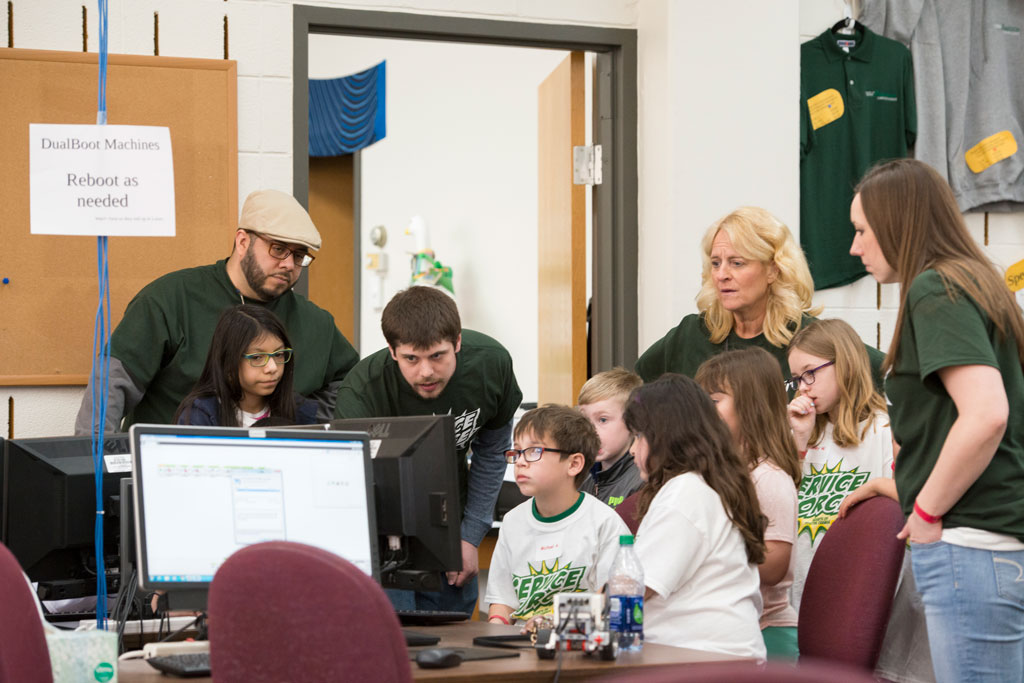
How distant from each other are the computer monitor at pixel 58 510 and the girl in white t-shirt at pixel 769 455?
124cm

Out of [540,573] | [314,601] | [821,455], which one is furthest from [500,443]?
[314,601]

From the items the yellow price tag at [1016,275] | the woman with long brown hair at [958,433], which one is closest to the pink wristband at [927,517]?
the woman with long brown hair at [958,433]

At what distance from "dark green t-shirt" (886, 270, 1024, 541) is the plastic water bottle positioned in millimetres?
593

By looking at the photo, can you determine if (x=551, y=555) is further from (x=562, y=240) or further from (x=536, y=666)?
(x=562, y=240)

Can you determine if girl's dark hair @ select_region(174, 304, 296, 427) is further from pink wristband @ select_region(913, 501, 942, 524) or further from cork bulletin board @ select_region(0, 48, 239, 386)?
pink wristband @ select_region(913, 501, 942, 524)

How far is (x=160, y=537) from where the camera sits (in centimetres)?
187

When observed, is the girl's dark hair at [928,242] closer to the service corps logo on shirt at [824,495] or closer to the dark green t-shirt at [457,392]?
the service corps logo on shirt at [824,495]

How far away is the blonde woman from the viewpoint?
3.06 m

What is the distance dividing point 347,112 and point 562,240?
355 cm

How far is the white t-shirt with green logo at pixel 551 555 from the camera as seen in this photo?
2471 mm

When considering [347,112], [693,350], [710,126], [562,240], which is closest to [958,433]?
[693,350]

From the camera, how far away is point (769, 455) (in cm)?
241

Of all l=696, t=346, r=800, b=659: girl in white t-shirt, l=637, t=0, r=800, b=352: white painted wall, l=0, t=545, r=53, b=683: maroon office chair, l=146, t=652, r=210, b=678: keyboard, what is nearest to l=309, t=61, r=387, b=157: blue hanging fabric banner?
l=637, t=0, r=800, b=352: white painted wall

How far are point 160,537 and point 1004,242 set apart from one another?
3597 millimetres
